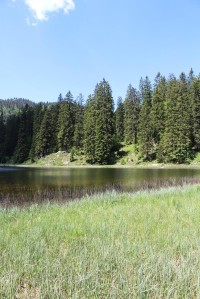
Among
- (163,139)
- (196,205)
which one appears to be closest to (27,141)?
(163,139)

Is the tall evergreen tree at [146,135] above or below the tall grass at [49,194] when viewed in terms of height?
above

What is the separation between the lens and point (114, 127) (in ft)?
280

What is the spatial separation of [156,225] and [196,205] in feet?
12.4

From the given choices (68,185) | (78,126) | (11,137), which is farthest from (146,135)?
(11,137)

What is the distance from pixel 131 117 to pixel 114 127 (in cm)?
557

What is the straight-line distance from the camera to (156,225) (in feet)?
26.2

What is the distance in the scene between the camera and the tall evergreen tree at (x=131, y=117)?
8072 centimetres

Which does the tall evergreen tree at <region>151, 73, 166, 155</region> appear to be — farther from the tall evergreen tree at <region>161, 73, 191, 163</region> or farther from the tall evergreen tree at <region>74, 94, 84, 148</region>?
the tall evergreen tree at <region>74, 94, 84, 148</region>

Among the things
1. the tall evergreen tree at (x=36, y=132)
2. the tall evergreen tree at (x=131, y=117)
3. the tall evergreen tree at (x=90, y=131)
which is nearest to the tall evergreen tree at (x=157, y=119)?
the tall evergreen tree at (x=131, y=117)

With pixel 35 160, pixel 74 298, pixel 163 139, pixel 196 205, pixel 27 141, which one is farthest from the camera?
pixel 27 141

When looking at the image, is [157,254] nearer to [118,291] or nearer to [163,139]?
[118,291]

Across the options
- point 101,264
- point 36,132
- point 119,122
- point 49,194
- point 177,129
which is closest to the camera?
point 101,264

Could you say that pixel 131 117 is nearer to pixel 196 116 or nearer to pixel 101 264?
pixel 196 116

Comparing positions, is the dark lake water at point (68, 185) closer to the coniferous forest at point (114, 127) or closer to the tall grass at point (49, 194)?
the tall grass at point (49, 194)
